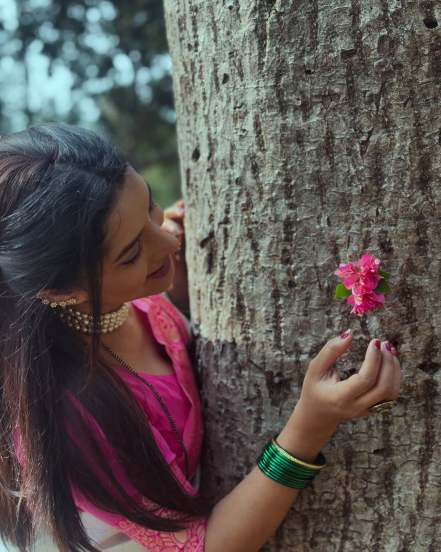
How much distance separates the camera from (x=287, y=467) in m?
1.21

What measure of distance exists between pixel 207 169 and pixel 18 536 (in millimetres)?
852

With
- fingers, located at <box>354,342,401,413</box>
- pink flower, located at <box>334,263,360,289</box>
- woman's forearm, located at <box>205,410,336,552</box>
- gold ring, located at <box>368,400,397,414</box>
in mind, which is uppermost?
pink flower, located at <box>334,263,360,289</box>

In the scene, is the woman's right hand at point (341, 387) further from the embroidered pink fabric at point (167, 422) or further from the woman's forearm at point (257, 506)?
the embroidered pink fabric at point (167, 422)

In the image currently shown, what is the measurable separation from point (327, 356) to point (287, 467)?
237mm

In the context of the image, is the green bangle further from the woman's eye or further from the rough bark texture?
the woman's eye

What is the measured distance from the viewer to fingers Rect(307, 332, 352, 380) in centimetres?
110

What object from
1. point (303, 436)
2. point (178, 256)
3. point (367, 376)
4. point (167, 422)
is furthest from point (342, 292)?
point (178, 256)

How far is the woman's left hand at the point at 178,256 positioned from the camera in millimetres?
1745

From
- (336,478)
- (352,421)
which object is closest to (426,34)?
(352,421)

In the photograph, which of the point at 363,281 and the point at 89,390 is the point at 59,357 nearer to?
the point at 89,390

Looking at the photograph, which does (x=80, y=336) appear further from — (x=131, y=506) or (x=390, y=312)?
(x=390, y=312)

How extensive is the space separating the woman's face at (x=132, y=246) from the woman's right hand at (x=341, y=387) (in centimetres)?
37

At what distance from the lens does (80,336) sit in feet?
4.47

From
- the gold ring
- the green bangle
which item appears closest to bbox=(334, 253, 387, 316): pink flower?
the gold ring
